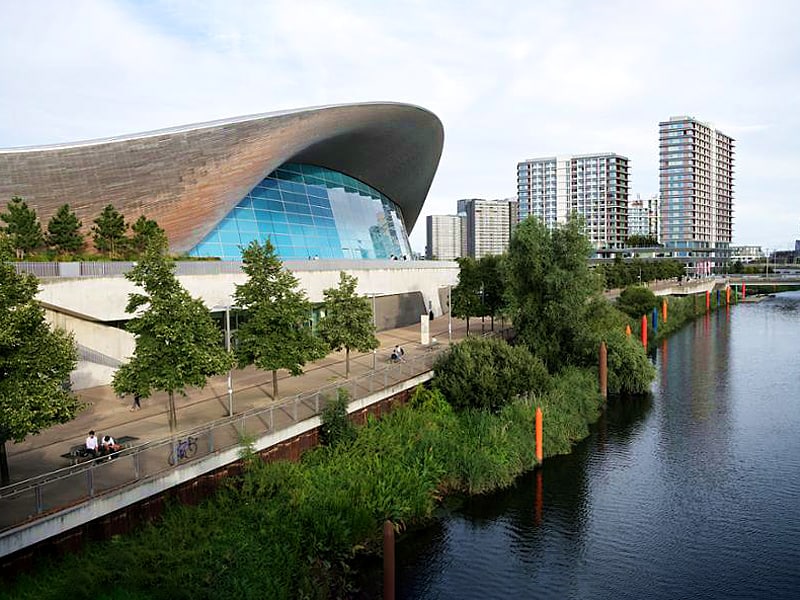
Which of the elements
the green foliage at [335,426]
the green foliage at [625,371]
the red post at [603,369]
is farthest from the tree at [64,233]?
the green foliage at [625,371]

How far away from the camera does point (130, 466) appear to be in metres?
12.8

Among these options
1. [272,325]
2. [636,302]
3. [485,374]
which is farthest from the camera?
[636,302]

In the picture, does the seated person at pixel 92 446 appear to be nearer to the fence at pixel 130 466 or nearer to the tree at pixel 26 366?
the fence at pixel 130 466

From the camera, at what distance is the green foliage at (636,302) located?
5166 centimetres

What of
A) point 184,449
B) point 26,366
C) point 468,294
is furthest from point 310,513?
point 468,294

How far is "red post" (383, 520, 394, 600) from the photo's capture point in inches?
516

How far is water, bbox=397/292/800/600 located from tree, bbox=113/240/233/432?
21.7 feet

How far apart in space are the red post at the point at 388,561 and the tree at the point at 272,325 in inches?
259

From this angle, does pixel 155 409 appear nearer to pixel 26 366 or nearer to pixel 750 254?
pixel 26 366

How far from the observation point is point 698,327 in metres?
59.0

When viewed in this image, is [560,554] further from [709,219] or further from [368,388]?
[709,219]

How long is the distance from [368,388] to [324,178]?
24428 millimetres

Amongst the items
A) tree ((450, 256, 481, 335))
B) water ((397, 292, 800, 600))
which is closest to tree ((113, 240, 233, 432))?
water ((397, 292, 800, 600))

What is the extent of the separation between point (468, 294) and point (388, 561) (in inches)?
927
